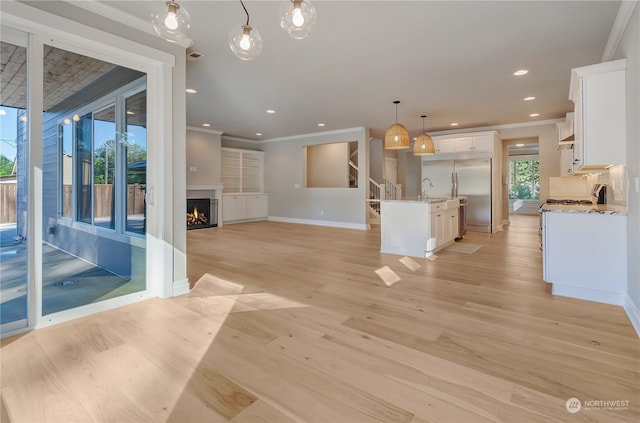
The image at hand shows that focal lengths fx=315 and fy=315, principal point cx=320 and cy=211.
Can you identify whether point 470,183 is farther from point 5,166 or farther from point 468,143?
point 5,166

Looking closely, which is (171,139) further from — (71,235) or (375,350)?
(375,350)

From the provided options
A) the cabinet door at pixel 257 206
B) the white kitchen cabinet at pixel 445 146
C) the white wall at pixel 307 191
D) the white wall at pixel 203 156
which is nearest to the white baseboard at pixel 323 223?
the white wall at pixel 307 191

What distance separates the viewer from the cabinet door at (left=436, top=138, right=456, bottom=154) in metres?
8.09

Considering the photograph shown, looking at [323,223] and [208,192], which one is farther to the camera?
[323,223]

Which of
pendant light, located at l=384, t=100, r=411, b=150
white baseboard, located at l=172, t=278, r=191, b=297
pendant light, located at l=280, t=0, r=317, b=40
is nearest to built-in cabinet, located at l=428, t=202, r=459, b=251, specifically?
pendant light, located at l=384, t=100, r=411, b=150

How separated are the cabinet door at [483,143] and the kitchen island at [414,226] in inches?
118

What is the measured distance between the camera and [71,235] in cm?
296

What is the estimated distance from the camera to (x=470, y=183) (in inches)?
305

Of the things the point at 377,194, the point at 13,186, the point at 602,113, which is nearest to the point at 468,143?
the point at 377,194

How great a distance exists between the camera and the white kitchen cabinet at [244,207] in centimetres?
912

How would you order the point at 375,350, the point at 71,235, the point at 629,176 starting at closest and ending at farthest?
the point at 375,350
the point at 629,176
the point at 71,235

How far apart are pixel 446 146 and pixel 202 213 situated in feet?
22.1

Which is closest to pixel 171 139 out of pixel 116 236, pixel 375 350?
pixel 116 236

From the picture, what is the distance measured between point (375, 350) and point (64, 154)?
3109 millimetres
